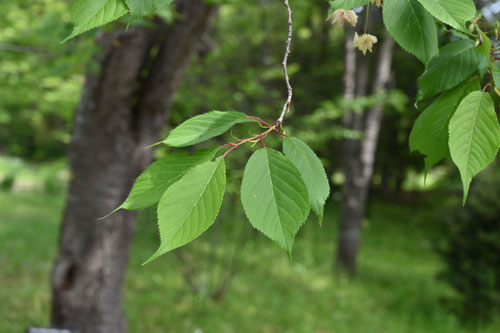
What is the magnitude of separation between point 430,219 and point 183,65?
11925mm

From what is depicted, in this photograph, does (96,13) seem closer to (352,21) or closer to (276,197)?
(276,197)

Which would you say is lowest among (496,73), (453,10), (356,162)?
(356,162)

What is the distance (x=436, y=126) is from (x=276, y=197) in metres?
0.41

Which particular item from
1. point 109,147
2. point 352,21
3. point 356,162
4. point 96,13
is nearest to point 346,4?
point 352,21

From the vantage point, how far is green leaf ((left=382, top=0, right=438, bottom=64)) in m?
0.61

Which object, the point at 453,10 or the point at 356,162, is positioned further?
the point at 356,162

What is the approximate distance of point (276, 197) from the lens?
1.83ft

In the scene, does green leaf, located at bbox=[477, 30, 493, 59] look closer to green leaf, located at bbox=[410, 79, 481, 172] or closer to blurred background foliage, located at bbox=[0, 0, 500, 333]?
green leaf, located at bbox=[410, 79, 481, 172]

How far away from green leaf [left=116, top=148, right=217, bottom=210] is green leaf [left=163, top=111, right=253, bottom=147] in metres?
0.03

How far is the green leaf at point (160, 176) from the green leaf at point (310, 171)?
12cm

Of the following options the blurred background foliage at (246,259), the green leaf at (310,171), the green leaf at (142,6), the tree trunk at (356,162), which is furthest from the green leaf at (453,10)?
the tree trunk at (356,162)

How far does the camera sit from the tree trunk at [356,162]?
5.96 meters

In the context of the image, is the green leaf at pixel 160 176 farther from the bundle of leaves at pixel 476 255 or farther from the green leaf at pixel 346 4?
the bundle of leaves at pixel 476 255

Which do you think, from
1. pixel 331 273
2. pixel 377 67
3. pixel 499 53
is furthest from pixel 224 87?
pixel 499 53
